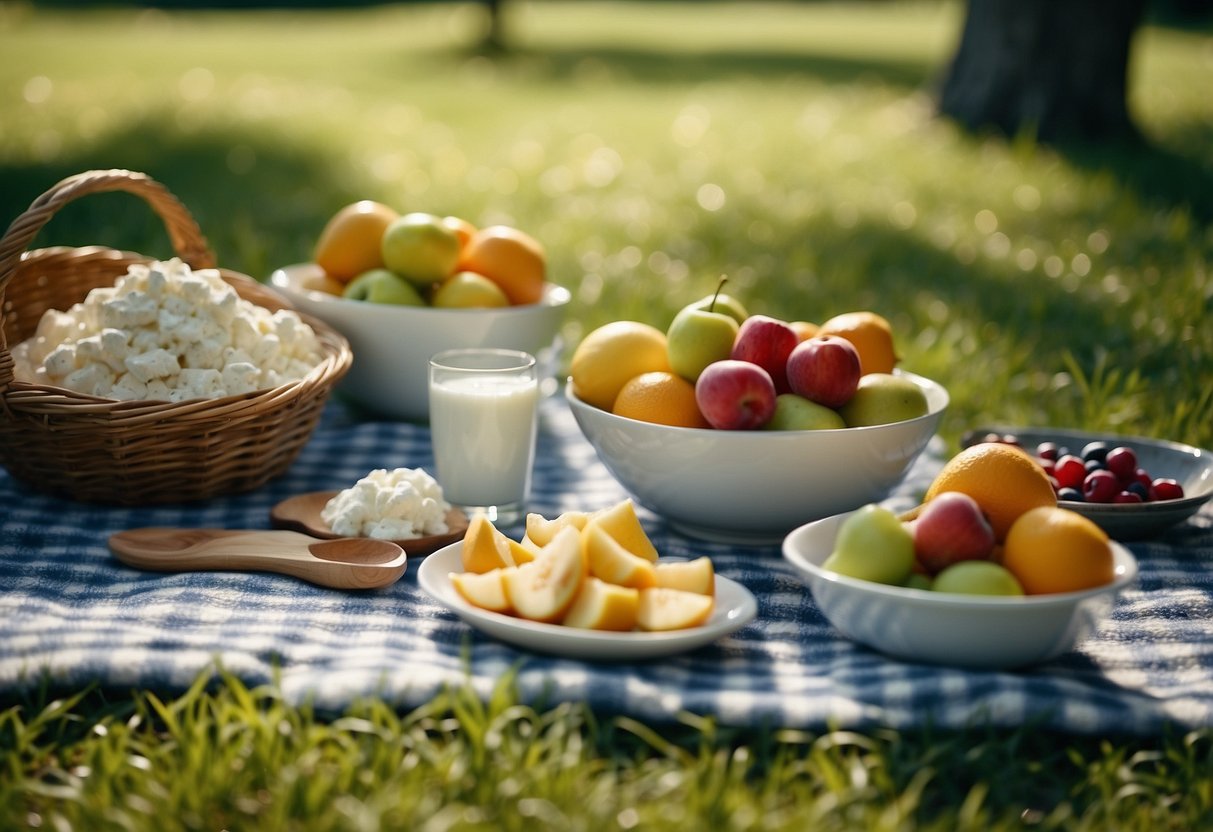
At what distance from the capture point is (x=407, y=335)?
2.99m

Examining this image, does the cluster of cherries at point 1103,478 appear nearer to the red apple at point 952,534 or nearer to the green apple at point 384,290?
the red apple at point 952,534

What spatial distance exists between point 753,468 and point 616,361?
35cm

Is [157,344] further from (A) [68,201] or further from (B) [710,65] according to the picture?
(B) [710,65]

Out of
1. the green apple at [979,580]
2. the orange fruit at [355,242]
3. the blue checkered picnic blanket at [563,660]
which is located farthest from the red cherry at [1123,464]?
the orange fruit at [355,242]

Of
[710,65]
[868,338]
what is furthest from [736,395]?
[710,65]

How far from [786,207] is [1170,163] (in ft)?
7.98

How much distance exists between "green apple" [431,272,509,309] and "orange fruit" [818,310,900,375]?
913 mm

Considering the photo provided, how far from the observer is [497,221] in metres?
5.37

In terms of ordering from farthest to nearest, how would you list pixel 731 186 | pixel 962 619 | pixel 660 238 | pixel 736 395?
pixel 731 186 < pixel 660 238 < pixel 736 395 < pixel 962 619

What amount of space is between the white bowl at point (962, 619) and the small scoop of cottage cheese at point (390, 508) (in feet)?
2.37

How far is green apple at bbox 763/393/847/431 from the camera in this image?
2.22m

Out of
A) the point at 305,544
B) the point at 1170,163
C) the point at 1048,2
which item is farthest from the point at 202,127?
the point at 305,544

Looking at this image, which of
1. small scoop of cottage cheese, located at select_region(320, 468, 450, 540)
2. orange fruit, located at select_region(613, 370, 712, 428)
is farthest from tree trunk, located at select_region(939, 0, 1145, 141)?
small scoop of cottage cheese, located at select_region(320, 468, 450, 540)

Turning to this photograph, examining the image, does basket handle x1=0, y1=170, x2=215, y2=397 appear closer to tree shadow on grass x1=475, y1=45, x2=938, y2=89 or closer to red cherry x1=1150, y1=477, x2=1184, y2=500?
red cherry x1=1150, y1=477, x2=1184, y2=500
